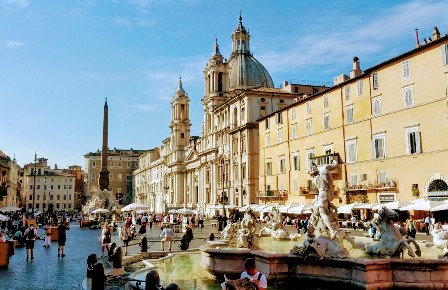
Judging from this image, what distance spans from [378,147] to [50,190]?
10191 centimetres

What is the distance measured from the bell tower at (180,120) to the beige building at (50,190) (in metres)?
44.6

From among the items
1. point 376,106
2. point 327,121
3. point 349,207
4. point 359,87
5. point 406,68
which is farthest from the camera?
point 327,121

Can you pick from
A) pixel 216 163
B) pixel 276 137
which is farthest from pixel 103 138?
pixel 276 137

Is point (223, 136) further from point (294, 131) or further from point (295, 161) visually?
point (295, 161)

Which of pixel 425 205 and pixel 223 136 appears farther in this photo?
pixel 223 136

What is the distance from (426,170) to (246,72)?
46.0 meters

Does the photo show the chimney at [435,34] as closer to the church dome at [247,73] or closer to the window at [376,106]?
the window at [376,106]

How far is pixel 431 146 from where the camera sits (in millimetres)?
27750

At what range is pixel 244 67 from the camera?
71.8 meters

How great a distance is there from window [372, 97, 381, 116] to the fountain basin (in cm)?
2439

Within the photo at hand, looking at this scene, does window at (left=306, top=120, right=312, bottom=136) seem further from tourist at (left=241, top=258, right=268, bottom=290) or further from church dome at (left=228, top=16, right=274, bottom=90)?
tourist at (left=241, top=258, right=268, bottom=290)

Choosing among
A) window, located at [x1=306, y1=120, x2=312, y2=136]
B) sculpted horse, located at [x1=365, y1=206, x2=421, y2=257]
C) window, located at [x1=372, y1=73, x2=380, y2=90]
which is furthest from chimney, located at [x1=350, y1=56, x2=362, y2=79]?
sculpted horse, located at [x1=365, y1=206, x2=421, y2=257]

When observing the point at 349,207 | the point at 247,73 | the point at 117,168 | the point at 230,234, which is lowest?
the point at 230,234

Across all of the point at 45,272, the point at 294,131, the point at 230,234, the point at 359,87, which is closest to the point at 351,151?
the point at 359,87
